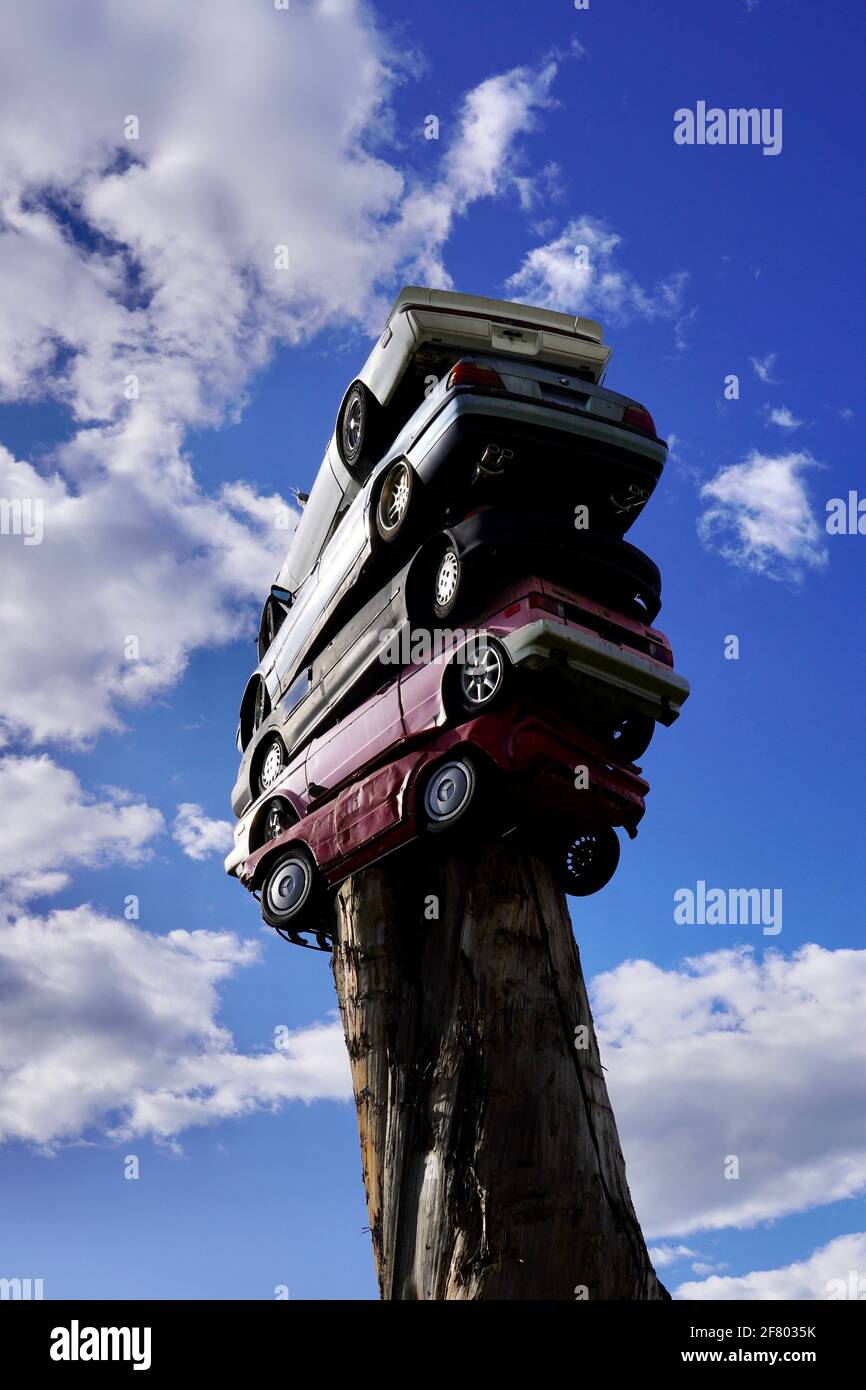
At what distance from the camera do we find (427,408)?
1487cm

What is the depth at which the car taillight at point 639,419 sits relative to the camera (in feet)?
48.9

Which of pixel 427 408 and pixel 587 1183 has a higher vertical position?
pixel 427 408

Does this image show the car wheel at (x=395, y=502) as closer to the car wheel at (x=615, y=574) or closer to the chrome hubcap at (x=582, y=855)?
the car wheel at (x=615, y=574)

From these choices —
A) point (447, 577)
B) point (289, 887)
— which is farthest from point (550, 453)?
point (289, 887)

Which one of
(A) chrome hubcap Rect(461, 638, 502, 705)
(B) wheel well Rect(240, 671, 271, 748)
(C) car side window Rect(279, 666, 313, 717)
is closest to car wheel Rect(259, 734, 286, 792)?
(C) car side window Rect(279, 666, 313, 717)

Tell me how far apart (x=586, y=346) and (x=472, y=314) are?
4.36 ft

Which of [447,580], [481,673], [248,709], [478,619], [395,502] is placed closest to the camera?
[481,673]

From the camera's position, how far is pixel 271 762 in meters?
18.2

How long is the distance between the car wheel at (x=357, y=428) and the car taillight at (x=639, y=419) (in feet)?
10.0

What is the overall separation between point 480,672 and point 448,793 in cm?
118

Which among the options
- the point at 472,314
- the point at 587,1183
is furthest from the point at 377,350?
the point at 587,1183

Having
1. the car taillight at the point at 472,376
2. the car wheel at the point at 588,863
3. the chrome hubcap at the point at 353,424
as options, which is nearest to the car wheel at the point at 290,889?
the car wheel at the point at 588,863

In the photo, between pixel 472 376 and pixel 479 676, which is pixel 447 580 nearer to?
pixel 479 676
